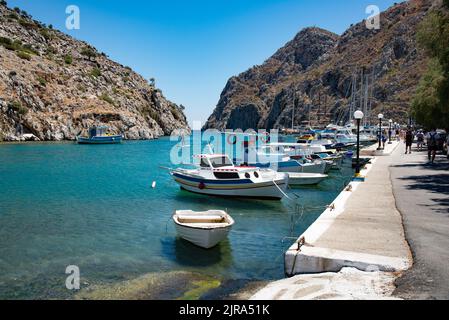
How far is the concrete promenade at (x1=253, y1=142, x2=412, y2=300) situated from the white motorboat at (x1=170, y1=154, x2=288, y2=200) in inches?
426

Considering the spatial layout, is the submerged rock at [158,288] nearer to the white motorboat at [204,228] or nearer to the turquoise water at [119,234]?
the turquoise water at [119,234]

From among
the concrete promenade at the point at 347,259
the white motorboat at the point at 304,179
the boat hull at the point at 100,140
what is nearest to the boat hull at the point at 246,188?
the white motorboat at the point at 304,179

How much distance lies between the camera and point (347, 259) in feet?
30.3

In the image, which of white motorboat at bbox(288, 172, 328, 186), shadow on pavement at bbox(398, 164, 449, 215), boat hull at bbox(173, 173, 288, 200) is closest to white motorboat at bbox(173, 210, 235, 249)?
shadow on pavement at bbox(398, 164, 449, 215)

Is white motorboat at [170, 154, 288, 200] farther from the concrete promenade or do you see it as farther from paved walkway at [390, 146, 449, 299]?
the concrete promenade

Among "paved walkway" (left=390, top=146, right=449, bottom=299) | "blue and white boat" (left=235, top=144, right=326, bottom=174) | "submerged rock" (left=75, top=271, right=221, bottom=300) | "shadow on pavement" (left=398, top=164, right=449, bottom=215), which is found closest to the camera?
"paved walkway" (left=390, top=146, right=449, bottom=299)

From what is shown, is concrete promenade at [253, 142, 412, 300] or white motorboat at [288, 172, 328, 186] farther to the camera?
white motorboat at [288, 172, 328, 186]

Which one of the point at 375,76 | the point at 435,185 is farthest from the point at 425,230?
the point at 375,76

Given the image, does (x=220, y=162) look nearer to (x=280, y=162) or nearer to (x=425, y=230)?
(x=280, y=162)

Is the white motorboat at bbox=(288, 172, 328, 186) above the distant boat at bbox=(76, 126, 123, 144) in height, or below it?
below

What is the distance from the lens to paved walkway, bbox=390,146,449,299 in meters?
7.69

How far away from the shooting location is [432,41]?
24109 mm

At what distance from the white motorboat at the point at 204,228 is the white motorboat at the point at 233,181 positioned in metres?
8.99

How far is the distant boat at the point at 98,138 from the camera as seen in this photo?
322 feet
